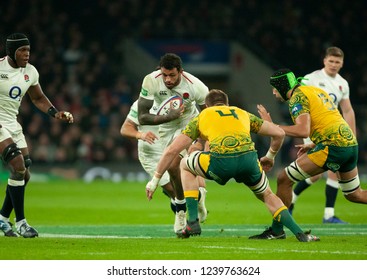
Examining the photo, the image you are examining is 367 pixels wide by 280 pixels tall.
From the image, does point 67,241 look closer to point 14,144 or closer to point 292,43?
point 14,144

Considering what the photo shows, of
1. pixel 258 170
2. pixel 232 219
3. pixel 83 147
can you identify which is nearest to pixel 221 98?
pixel 258 170

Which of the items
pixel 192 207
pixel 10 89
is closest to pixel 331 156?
pixel 192 207

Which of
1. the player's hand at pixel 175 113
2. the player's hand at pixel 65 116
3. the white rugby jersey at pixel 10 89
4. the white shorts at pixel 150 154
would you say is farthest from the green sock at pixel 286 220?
the white shorts at pixel 150 154

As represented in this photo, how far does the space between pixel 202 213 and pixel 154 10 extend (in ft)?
72.9

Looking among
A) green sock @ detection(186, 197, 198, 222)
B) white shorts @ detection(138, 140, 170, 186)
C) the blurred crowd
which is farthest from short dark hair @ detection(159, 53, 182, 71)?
the blurred crowd

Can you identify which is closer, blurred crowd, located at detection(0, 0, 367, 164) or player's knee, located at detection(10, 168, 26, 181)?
player's knee, located at detection(10, 168, 26, 181)

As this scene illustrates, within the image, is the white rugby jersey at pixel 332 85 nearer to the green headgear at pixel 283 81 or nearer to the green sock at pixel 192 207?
the green headgear at pixel 283 81

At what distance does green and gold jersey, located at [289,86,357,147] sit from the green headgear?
108 mm

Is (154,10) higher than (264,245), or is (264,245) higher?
(154,10)

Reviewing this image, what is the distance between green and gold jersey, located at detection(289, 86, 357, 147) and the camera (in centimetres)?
Answer: 1130

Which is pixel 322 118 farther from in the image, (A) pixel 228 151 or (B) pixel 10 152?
(B) pixel 10 152

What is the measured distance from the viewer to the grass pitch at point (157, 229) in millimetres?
9383

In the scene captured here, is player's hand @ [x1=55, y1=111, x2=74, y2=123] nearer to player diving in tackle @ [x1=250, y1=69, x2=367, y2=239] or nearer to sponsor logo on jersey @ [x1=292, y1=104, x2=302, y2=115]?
player diving in tackle @ [x1=250, y1=69, x2=367, y2=239]

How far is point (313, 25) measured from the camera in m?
34.2
